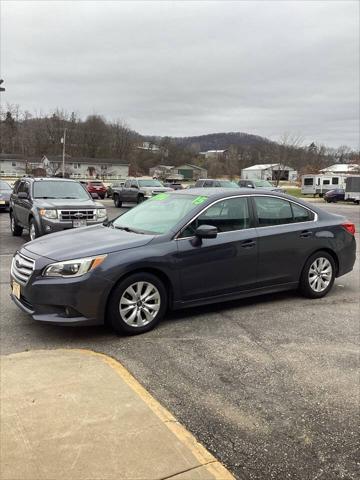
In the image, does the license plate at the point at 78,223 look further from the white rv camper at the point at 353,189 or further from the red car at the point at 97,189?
the white rv camper at the point at 353,189

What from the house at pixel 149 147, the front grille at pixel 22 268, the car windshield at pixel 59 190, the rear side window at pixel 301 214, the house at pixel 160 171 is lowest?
the front grille at pixel 22 268

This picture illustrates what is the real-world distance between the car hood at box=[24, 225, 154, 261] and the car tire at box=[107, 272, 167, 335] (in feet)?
1.24

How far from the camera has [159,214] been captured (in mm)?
5922

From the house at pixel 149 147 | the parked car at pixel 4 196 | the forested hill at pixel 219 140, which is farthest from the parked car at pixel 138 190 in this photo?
the house at pixel 149 147

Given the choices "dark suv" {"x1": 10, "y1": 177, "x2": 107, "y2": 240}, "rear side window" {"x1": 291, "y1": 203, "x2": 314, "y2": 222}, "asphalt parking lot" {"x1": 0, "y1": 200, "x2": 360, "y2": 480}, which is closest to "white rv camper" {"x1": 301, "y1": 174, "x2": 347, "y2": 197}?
"dark suv" {"x1": 10, "y1": 177, "x2": 107, "y2": 240}

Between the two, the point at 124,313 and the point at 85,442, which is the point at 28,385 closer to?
the point at 85,442

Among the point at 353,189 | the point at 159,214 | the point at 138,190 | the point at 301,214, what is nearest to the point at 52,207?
the point at 159,214

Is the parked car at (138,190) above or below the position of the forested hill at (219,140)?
below

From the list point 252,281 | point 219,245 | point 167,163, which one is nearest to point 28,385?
point 219,245

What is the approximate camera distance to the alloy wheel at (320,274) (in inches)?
252

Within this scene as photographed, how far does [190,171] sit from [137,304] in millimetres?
130041

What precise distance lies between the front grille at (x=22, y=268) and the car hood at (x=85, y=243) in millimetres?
125

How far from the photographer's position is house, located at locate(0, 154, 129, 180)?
9744 cm

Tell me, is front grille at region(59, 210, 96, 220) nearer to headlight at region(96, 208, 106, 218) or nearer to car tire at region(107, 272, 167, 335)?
Result: headlight at region(96, 208, 106, 218)
